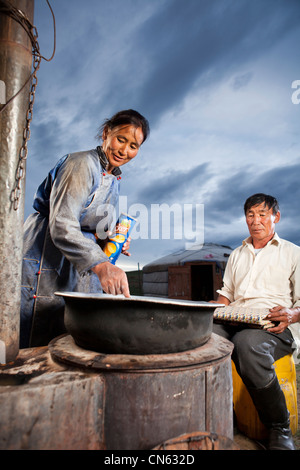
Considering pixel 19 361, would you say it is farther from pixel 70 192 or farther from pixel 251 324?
pixel 251 324

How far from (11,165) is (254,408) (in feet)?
7.57

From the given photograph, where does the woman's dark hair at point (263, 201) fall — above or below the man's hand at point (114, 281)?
above

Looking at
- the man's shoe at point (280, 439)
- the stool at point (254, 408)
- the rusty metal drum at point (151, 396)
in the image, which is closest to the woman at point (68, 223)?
the rusty metal drum at point (151, 396)

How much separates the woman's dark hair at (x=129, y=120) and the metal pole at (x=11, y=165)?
67cm

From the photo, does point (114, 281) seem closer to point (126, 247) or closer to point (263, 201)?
point (126, 247)

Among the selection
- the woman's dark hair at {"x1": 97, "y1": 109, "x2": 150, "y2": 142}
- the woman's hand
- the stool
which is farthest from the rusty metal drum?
the woman's dark hair at {"x1": 97, "y1": 109, "x2": 150, "y2": 142}

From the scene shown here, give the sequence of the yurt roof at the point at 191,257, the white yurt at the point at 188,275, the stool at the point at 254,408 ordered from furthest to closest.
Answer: the yurt roof at the point at 191,257 → the white yurt at the point at 188,275 → the stool at the point at 254,408

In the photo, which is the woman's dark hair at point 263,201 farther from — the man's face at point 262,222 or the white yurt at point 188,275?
the white yurt at point 188,275

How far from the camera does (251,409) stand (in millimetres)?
2029

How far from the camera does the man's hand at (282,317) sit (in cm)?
187

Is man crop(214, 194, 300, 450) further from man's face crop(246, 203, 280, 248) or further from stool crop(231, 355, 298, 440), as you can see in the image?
stool crop(231, 355, 298, 440)

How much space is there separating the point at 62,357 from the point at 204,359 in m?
0.55

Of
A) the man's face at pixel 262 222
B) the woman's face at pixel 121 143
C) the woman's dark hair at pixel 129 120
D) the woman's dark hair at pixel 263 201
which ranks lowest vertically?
the man's face at pixel 262 222

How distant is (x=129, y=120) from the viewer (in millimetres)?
1771
